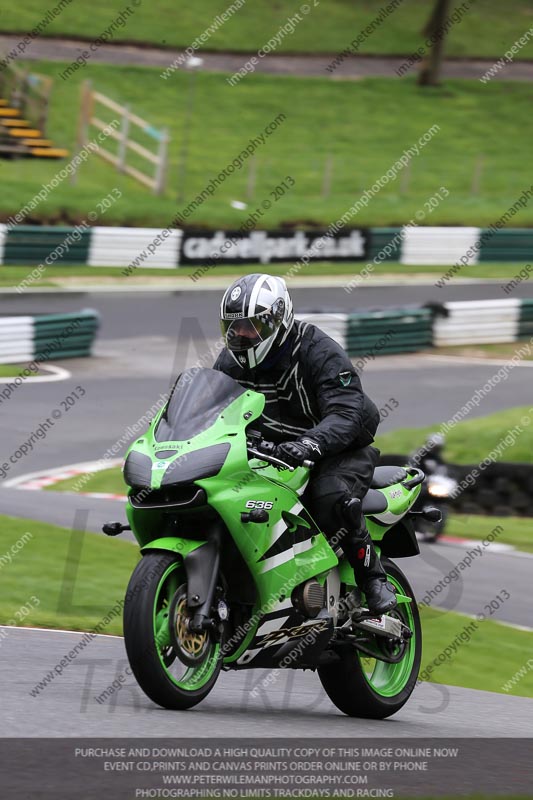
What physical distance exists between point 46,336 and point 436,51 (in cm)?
3187

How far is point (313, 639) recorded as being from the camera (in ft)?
19.9

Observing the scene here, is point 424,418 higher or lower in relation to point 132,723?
lower

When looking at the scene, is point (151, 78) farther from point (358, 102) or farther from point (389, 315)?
point (389, 315)

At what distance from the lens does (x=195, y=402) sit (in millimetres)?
5781

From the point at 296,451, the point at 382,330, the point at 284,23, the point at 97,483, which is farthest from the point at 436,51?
the point at 296,451

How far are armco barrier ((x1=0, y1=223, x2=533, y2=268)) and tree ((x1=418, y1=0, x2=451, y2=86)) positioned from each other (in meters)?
15.9

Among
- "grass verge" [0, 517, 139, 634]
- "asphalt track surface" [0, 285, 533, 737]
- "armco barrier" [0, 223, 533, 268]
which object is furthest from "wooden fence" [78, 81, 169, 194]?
"grass verge" [0, 517, 139, 634]

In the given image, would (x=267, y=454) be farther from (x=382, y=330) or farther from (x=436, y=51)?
(x=436, y=51)

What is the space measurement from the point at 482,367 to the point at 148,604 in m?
17.2

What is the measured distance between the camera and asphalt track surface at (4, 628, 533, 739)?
202 inches

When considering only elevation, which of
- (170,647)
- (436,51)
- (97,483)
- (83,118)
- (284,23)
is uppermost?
(170,647)

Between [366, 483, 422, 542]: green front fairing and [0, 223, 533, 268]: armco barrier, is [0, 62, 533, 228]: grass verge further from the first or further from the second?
[366, 483, 422, 542]: green front fairing
